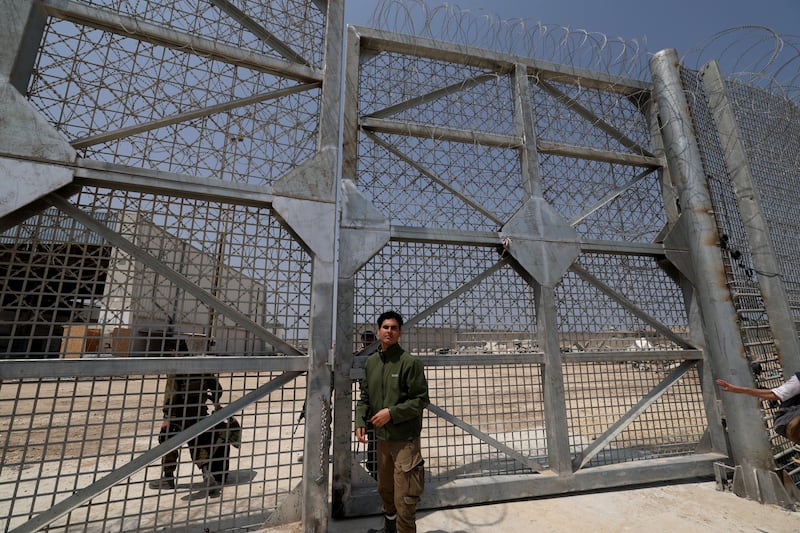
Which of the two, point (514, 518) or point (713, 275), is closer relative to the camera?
point (514, 518)

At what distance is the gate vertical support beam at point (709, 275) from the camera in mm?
4121

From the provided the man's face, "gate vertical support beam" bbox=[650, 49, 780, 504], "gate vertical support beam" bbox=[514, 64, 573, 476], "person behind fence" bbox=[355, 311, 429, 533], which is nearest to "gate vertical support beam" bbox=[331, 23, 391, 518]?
"person behind fence" bbox=[355, 311, 429, 533]

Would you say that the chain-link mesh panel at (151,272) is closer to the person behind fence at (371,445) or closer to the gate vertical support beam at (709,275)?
the person behind fence at (371,445)

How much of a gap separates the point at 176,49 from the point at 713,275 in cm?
631

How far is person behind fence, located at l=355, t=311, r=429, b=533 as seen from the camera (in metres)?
2.83

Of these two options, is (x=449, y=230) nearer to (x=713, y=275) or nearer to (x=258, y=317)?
(x=258, y=317)

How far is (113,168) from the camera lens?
3006mm

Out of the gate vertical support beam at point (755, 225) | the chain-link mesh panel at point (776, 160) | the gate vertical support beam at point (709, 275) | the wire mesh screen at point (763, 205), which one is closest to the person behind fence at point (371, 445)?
the gate vertical support beam at point (709, 275)

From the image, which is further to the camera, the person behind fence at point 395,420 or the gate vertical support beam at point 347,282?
the gate vertical support beam at point 347,282

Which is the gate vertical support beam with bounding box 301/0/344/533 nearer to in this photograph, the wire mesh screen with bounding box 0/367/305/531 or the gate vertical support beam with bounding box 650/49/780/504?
the wire mesh screen with bounding box 0/367/305/531

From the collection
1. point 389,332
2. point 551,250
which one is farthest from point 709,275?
point 389,332

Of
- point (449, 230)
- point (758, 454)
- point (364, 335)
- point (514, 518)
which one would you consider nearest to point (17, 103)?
point (364, 335)

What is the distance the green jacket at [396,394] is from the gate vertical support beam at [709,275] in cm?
384

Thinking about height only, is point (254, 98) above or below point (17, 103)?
above
